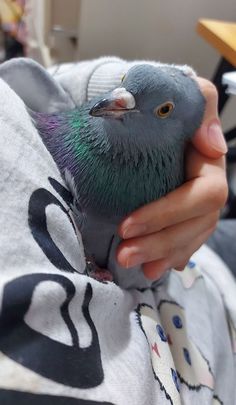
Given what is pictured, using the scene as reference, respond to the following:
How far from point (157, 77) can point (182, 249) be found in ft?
0.63

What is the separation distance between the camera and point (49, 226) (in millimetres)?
330

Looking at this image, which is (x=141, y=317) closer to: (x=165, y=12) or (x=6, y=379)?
(x=6, y=379)

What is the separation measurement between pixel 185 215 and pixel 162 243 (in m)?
0.04

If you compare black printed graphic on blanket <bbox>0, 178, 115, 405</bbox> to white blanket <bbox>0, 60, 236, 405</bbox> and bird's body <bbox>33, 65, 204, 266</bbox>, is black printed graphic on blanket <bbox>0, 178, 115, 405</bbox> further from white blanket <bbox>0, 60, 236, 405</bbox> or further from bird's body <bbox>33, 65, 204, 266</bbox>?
bird's body <bbox>33, 65, 204, 266</bbox>

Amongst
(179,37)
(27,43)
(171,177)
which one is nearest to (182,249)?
(171,177)

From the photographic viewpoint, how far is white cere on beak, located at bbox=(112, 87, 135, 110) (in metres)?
0.41

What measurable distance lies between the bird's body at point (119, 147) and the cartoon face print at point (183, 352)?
106 mm

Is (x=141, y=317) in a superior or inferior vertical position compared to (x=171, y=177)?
inferior

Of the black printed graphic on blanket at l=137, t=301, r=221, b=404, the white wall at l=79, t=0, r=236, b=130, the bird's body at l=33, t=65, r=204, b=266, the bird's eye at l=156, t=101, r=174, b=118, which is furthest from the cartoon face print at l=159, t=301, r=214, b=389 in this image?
the white wall at l=79, t=0, r=236, b=130

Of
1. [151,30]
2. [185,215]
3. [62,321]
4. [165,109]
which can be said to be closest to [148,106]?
[165,109]

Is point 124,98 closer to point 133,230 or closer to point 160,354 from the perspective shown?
point 133,230

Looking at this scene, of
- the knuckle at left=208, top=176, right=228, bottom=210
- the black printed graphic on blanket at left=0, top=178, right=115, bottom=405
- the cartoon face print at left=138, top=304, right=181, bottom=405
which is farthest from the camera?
the knuckle at left=208, top=176, right=228, bottom=210

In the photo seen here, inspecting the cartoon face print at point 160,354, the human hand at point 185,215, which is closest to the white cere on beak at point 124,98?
the human hand at point 185,215

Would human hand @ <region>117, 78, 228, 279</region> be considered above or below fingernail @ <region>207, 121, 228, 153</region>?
below
